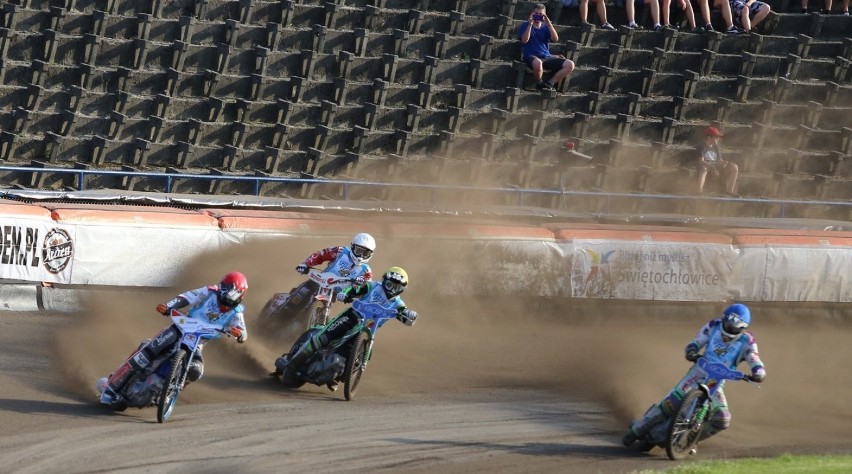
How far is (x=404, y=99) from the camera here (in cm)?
2555

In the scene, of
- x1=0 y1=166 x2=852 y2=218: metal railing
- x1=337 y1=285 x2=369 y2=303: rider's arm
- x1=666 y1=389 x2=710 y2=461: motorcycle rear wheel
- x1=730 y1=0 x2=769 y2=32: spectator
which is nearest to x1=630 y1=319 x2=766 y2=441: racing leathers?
x1=666 y1=389 x2=710 y2=461: motorcycle rear wheel

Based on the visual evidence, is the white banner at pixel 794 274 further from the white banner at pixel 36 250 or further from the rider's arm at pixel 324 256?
the white banner at pixel 36 250

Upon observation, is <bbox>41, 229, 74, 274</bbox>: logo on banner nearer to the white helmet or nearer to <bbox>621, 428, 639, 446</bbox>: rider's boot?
the white helmet

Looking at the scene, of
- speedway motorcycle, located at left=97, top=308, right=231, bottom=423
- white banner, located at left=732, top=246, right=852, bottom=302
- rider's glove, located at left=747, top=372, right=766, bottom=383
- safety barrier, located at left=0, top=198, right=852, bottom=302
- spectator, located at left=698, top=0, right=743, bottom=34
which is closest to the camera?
speedway motorcycle, located at left=97, top=308, right=231, bottom=423

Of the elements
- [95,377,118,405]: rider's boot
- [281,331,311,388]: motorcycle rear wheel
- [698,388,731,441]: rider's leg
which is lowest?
[95,377,118,405]: rider's boot

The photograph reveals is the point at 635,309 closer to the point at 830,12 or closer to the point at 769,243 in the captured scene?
the point at 769,243

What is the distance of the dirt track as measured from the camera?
38.5 feet

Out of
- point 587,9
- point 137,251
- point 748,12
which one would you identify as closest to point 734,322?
point 137,251

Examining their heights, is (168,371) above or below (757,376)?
below

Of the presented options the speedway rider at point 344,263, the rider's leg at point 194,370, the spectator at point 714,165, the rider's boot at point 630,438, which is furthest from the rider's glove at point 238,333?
the spectator at point 714,165

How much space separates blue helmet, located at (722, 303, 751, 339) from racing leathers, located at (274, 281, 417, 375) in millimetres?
3678

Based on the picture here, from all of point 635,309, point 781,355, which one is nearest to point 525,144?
point 635,309

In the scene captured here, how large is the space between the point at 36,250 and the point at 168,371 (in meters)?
6.05

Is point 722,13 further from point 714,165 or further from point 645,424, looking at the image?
point 645,424
